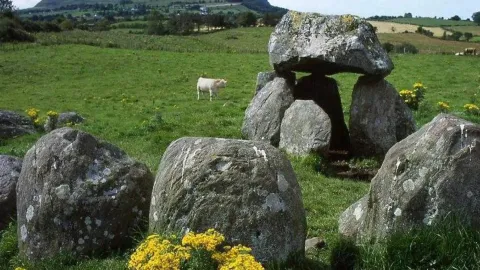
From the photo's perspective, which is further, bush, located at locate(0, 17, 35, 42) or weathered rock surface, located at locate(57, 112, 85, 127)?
bush, located at locate(0, 17, 35, 42)

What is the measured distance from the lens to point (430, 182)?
7828 millimetres

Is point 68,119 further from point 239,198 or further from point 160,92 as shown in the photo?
point 239,198

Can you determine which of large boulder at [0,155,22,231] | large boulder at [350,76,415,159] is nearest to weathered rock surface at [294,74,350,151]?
large boulder at [350,76,415,159]

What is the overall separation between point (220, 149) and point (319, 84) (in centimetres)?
1060

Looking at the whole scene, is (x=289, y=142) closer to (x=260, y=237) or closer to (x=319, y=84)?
(x=319, y=84)

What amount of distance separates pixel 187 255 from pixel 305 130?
8965 millimetres

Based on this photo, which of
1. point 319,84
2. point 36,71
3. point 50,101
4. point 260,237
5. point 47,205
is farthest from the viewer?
point 36,71

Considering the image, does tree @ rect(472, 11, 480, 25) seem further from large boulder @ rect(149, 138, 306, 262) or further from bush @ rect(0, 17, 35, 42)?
large boulder @ rect(149, 138, 306, 262)

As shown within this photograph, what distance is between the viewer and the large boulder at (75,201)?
9125 mm

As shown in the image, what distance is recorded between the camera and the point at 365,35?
15398 mm

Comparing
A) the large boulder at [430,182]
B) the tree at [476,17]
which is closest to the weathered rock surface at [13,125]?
the large boulder at [430,182]

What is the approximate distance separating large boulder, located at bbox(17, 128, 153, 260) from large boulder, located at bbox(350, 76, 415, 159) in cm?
817

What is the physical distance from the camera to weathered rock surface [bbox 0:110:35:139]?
21.5m

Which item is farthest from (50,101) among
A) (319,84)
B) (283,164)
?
(283,164)
